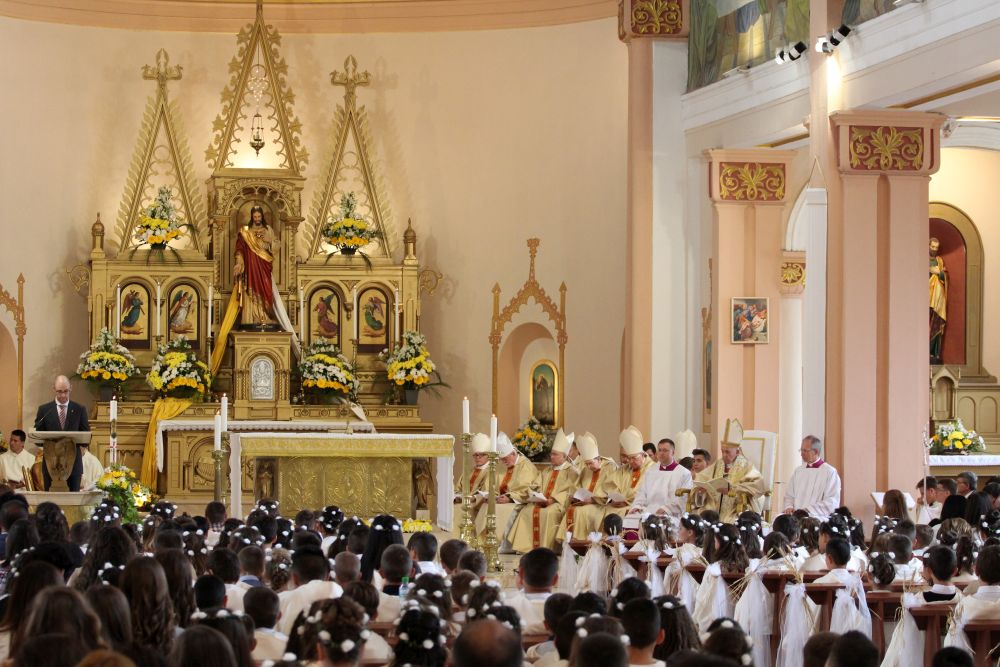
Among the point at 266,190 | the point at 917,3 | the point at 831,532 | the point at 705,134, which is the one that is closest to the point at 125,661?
the point at 831,532

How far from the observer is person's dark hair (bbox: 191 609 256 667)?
495 centimetres

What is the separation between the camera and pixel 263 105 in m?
21.3

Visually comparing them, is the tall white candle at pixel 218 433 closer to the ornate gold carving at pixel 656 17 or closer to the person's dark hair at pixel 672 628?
the person's dark hair at pixel 672 628

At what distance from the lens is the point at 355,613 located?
198 inches

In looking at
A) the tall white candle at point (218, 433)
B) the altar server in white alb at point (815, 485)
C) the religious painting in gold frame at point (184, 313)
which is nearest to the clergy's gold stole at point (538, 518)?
the altar server in white alb at point (815, 485)

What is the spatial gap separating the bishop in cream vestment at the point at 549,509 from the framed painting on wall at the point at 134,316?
23.3 ft

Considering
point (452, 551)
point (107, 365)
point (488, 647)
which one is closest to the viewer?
point (488, 647)

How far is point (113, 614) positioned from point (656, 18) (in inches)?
586

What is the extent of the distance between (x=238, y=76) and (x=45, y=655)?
17.6 metres

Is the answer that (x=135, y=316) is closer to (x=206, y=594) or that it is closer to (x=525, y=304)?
(x=525, y=304)

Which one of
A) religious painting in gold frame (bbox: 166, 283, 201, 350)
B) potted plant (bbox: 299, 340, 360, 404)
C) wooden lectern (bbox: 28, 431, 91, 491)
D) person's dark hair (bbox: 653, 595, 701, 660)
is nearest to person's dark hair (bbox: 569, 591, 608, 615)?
person's dark hair (bbox: 653, 595, 701, 660)

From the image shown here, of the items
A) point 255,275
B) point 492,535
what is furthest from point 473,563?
point 255,275

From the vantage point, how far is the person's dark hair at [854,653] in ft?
15.7

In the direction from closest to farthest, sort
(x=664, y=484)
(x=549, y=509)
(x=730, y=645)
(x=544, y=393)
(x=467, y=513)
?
1. (x=730, y=645)
2. (x=467, y=513)
3. (x=664, y=484)
4. (x=549, y=509)
5. (x=544, y=393)
